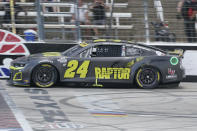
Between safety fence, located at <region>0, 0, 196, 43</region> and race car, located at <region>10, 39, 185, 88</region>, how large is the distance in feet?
6.28

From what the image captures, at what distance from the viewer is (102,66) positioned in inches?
481

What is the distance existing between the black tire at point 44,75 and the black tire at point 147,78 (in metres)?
2.32

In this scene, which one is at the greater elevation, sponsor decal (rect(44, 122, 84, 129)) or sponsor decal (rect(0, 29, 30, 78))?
sponsor decal (rect(0, 29, 30, 78))

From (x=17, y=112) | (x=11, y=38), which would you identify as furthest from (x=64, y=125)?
(x=11, y=38)

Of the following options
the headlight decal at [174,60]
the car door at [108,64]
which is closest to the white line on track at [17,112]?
the car door at [108,64]

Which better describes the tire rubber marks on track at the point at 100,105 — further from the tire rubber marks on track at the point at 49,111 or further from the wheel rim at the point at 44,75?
the wheel rim at the point at 44,75

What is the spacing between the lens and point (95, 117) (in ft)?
29.0

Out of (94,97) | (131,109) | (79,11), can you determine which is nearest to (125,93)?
(94,97)

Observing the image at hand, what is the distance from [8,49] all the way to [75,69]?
2.84 metres

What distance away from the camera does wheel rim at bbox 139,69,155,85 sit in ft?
40.8

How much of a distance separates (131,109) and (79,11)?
5553 millimetres

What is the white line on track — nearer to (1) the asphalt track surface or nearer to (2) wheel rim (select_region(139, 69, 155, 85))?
(1) the asphalt track surface

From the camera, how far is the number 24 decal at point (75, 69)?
12.1 m

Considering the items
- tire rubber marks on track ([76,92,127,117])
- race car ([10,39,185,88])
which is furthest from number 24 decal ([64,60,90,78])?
tire rubber marks on track ([76,92,127,117])
